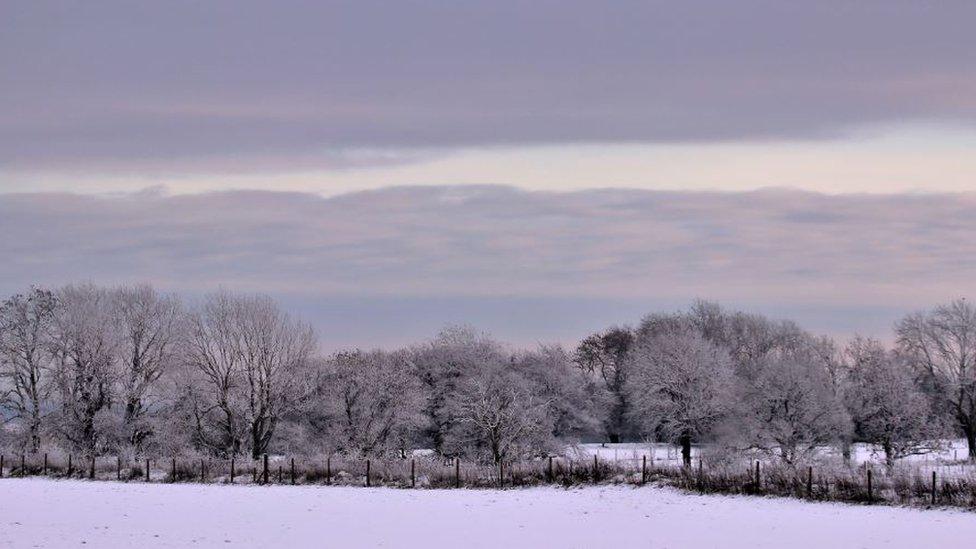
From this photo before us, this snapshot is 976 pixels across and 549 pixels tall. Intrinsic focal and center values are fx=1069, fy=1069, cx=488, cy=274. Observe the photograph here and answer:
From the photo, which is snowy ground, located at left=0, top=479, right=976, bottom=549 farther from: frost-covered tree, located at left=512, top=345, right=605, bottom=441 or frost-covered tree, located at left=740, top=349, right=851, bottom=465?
frost-covered tree, located at left=512, top=345, right=605, bottom=441

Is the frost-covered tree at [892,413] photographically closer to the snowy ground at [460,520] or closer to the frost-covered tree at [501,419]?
the frost-covered tree at [501,419]

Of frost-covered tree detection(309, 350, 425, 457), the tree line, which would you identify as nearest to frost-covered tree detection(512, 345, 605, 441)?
the tree line

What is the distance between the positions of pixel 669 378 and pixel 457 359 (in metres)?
19.3

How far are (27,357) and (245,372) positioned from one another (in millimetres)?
16115

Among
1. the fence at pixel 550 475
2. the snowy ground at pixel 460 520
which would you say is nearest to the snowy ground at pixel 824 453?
the fence at pixel 550 475

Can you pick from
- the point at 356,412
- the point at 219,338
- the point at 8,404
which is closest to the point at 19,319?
the point at 8,404

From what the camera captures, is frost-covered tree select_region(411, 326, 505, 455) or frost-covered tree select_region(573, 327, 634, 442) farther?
frost-covered tree select_region(573, 327, 634, 442)

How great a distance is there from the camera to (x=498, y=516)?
41312 millimetres

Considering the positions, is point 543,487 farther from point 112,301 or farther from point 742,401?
point 112,301

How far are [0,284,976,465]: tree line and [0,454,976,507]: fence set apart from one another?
25.5ft

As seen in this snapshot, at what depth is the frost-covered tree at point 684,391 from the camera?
84.2 metres

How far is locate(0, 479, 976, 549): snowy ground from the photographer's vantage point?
34.2 meters

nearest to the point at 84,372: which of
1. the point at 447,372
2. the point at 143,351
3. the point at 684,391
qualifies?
the point at 143,351

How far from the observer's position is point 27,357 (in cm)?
7988
